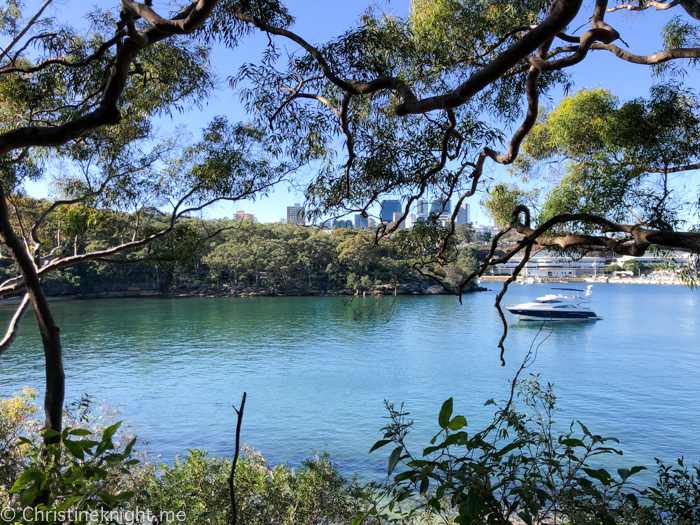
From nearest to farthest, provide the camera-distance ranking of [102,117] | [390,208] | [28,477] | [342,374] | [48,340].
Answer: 1. [28,477]
2. [102,117]
3. [48,340]
4. [390,208]
5. [342,374]

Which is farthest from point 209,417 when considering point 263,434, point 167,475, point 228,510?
point 228,510

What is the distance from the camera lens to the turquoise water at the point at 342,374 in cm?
770

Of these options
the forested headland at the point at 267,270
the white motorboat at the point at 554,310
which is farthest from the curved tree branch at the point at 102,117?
the forested headland at the point at 267,270

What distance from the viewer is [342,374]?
11.8m

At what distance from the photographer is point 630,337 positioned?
17.8m

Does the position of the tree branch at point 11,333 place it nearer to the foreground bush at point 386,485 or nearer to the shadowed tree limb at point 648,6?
the foreground bush at point 386,485

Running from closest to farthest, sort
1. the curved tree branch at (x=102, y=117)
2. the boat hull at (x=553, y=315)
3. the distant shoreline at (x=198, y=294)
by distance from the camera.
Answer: the curved tree branch at (x=102, y=117)
the boat hull at (x=553, y=315)
the distant shoreline at (x=198, y=294)

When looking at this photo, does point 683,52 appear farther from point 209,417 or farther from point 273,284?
point 273,284

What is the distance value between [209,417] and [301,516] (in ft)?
20.3

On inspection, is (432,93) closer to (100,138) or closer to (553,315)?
(100,138)

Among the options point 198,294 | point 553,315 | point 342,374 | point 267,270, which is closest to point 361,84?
point 342,374

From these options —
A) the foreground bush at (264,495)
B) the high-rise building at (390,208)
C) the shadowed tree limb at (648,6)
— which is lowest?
the foreground bush at (264,495)

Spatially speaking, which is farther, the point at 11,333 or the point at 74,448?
the point at 11,333

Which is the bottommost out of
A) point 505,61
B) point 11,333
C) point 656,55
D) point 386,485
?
point 386,485
